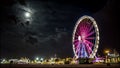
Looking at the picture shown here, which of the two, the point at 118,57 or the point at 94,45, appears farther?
the point at 118,57

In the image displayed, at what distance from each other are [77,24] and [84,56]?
1149 cm

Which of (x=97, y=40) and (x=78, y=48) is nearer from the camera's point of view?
(x=97, y=40)

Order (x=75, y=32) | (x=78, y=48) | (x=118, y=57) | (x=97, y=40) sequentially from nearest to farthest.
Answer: (x=97, y=40) → (x=78, y=48) → (x=75, y=32) → (x=118, y=57)

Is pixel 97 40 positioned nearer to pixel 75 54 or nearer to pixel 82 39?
pixel 82 39

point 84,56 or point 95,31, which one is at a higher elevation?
point 95,31

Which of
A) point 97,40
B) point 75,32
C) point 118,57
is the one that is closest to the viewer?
point 97,40

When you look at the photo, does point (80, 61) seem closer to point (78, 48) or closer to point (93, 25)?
point (78, 48)

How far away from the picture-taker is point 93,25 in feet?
229

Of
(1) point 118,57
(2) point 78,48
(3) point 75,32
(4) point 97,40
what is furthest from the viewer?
(1) point 118,57

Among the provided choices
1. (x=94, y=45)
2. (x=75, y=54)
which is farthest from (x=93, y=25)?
(x=75, y=54)

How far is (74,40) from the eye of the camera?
77.2 metres

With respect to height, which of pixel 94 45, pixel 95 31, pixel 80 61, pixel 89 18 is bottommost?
pixel 80 61

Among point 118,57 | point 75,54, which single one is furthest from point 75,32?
point 118,57

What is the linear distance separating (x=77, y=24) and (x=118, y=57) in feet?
138
